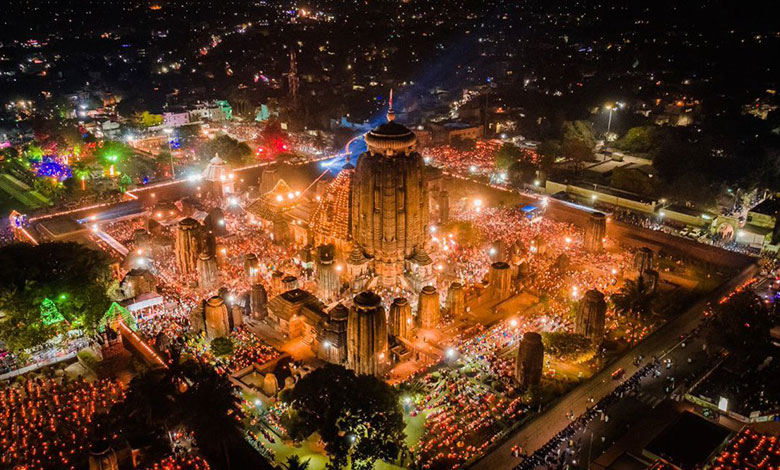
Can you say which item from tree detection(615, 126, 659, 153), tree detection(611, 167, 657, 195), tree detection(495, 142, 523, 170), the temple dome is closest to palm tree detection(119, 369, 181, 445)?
the temple dome

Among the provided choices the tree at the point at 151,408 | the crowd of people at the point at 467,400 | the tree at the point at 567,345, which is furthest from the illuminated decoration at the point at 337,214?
the tree at the point at 151,408

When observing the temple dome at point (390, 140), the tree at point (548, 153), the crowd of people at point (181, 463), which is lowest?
the crowd of people at point (181, 463)

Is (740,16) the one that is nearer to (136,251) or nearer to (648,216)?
(648,216)

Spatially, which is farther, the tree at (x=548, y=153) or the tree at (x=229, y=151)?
the tree at (x=229, y=151)

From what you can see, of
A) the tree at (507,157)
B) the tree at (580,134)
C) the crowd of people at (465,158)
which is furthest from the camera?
the tree at (580,134)

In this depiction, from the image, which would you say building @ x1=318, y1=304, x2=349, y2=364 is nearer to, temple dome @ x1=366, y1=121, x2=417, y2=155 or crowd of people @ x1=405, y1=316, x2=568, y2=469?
crowd of people @ x1=405, y1=316, x2=568, y2=469

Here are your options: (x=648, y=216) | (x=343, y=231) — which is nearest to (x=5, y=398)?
(x=343, y=231)

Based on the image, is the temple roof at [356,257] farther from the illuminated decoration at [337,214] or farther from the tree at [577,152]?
the tree at [577,152]
